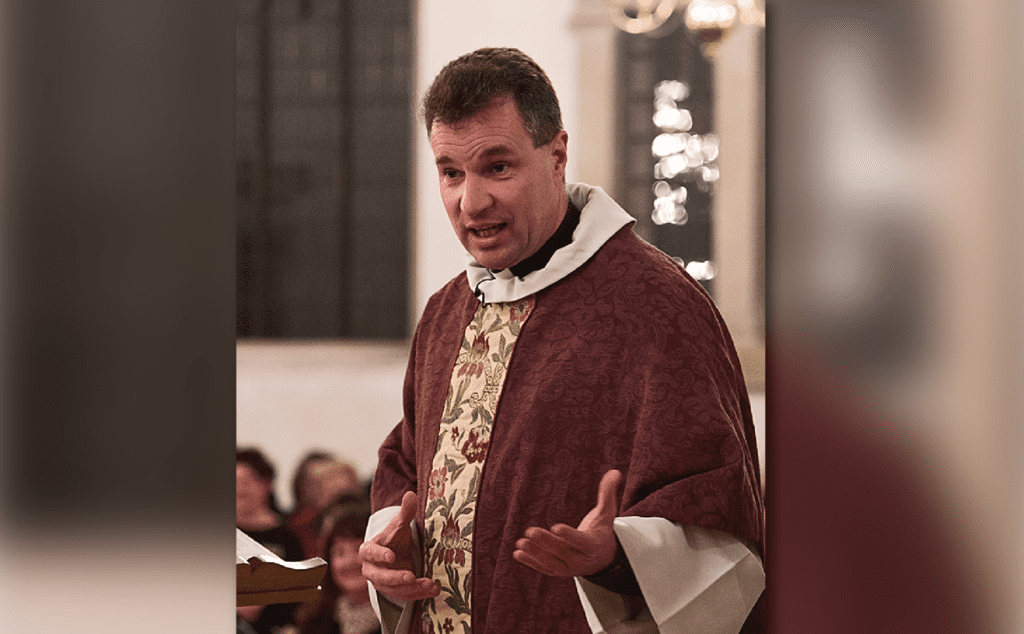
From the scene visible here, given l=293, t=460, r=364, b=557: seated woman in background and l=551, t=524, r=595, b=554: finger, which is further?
l=293, t=460, r=364, b=557: seated woman in background

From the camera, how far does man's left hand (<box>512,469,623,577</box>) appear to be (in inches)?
44.2

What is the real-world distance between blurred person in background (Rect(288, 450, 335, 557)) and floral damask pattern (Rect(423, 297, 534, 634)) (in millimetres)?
185

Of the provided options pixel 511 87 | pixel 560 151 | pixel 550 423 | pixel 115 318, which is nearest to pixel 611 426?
pixel 550 423

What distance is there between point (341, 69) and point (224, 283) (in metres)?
0.56

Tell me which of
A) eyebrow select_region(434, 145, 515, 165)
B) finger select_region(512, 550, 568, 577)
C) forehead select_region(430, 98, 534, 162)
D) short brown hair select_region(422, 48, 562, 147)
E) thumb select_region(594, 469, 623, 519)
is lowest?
finger select_region(512, 550, 568, 577)

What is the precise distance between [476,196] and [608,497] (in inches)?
18.3

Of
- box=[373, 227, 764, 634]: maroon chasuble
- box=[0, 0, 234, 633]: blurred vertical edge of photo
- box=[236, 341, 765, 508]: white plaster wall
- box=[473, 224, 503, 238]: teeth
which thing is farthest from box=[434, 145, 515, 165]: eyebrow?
box=[0, 0, 234, 633]: blurred vertical edge of photo

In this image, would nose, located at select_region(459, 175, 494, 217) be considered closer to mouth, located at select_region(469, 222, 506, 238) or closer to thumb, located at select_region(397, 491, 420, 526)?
mouth, located at select_region(469, 222, 506, 238)

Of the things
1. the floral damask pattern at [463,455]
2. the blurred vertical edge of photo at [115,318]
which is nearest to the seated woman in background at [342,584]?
the floral damask pattern at [463,455]

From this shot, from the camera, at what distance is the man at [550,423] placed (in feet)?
3.99

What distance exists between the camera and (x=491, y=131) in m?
1.31

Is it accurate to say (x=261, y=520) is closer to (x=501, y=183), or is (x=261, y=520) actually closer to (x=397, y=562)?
(x=397, y=562)

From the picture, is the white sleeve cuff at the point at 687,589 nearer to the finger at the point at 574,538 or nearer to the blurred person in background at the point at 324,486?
the finger at the point at 574,538

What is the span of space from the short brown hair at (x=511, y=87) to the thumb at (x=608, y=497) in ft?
1.59
